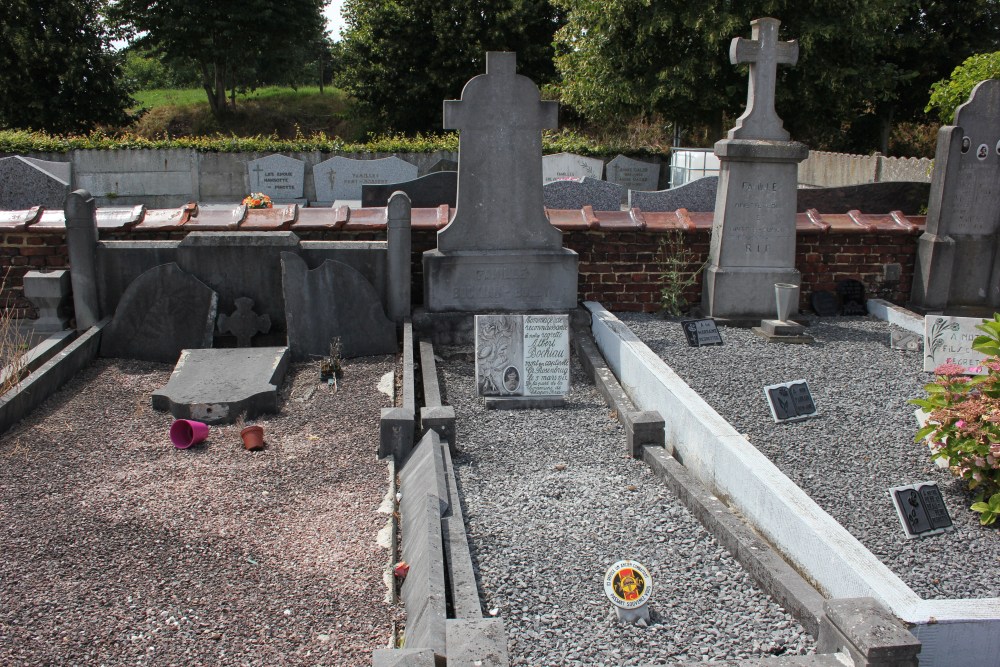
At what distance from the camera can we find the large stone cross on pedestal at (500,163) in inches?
277

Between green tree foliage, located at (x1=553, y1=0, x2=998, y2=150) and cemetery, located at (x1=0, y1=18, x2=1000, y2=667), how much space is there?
9.41m

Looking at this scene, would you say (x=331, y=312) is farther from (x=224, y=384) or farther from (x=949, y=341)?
(x=949, y=341)

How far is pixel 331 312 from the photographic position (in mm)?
6875

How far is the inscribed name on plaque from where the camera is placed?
5.97m

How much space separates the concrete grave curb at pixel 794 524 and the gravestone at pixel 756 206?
6.25ft

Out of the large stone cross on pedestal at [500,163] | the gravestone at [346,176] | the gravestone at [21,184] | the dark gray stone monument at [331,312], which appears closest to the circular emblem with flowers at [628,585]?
the dark gray stone monument at [331,312]

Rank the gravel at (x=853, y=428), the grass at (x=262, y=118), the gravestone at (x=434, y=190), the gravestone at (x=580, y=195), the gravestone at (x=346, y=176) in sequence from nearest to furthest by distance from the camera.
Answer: the gravel at (x=853, y=428) < the gravestone at (x=434, y=190) < the gravestone at (x=580, y=195) < the gravestone at (x=346, y=176) < the grass at (x=262, y=118)

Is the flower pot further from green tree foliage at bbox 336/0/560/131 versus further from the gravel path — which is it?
green tree foliage at bbox 336/0/560/131

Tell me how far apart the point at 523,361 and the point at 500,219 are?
5.58 ft

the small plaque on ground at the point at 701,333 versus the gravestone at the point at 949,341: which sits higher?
the gravestone at the point at 949,341

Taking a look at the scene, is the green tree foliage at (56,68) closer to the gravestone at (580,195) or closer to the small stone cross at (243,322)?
the gravestone at (580,195)


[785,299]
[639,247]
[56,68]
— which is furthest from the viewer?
[56,68]

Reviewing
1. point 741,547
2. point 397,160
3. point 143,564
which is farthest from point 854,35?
point 143,564

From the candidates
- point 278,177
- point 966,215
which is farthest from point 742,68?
point 966,215
